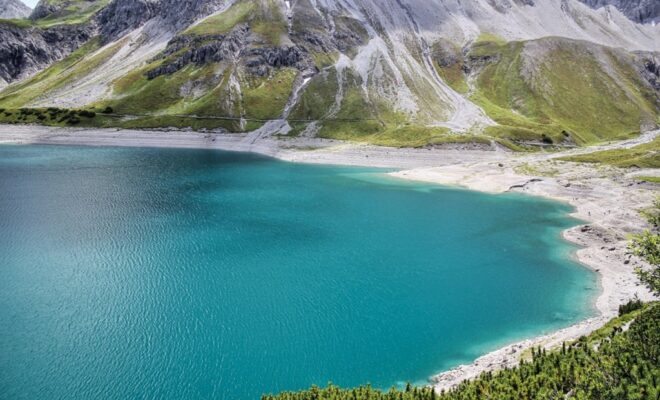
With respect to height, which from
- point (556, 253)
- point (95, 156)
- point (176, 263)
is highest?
point (95, 156)

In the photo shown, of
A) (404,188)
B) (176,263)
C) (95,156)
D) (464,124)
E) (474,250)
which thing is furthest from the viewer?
(464,124)

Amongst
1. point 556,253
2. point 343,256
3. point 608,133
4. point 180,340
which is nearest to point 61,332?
point 180,340

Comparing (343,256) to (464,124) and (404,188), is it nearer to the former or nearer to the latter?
(404,188)

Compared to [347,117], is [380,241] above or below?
below

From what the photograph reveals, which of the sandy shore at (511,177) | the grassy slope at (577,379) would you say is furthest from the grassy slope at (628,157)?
the grassy slope at (577,379)

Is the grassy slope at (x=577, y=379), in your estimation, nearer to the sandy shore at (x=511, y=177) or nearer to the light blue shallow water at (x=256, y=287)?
the sandy shore at (x=511, y=177)

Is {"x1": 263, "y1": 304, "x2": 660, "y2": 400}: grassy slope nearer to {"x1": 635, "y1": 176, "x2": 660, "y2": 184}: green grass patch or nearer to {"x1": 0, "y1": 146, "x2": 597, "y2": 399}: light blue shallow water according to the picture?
{"x1": 0, "y1": 146, "x2": 597, "y2": 399}: light blue shallow water
